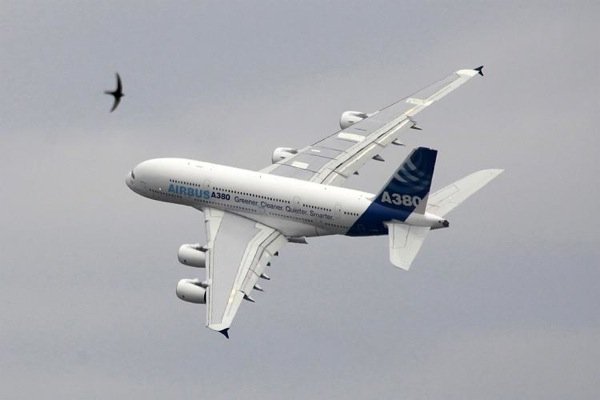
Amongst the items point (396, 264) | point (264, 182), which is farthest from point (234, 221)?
point (396, 264)

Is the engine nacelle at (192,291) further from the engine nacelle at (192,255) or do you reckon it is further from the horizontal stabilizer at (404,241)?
the horizontal stabilizer at (404,241)

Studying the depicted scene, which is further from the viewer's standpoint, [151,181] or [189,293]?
[151,181]

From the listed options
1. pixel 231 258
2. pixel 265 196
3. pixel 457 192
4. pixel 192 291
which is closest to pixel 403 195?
pixel 457 192

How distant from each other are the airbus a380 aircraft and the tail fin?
90mm

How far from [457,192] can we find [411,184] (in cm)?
453

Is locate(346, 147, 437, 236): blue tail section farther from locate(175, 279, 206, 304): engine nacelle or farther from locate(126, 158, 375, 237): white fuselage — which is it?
locate(175, 279, 206, 304): engine nacelle

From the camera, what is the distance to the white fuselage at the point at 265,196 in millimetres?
187125

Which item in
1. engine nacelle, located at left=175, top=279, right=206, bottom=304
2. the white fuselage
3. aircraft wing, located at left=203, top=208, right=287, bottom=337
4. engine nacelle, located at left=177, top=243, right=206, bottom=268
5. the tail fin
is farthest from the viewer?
the white fuselage

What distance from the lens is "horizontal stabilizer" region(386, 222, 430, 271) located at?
17894 centimetres

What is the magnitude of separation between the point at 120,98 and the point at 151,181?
13374 mm

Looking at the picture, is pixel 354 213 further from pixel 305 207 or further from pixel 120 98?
pixel 120 98

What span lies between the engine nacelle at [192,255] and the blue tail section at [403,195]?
13.9 metres

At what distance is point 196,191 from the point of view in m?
193

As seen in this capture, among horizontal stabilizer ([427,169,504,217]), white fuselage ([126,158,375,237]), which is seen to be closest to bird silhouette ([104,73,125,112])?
white fuselage ([126,158,375,237])
